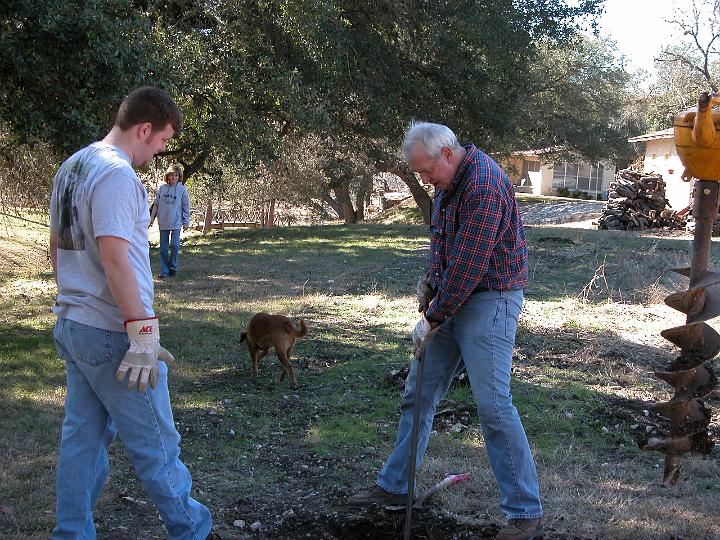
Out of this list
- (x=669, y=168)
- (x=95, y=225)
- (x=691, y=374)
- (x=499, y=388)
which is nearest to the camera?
(x=95, y=225)

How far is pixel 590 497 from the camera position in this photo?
4.55m

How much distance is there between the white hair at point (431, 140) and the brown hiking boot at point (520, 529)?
72.5 inches

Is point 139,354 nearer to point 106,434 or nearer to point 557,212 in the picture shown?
point 106,434

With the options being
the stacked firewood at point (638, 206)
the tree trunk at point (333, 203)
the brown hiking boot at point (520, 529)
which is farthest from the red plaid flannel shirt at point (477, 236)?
the tree trunk at point (333, 203)

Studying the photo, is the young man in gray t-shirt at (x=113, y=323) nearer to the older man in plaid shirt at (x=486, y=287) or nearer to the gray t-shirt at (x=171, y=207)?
the older man in plaid shirt at (x=486, y=287)

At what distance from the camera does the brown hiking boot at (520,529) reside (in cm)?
387

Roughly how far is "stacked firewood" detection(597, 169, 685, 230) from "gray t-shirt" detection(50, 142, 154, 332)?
2556 centimetres

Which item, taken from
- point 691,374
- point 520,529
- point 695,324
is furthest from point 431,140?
point 520,529

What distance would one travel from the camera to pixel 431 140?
12.7 ft

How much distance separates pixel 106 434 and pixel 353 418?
9.57 ft

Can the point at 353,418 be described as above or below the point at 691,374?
below

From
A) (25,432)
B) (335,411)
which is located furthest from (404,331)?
(25,432)

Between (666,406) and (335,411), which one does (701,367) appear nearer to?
(666,406)

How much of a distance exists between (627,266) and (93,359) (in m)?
12.4
